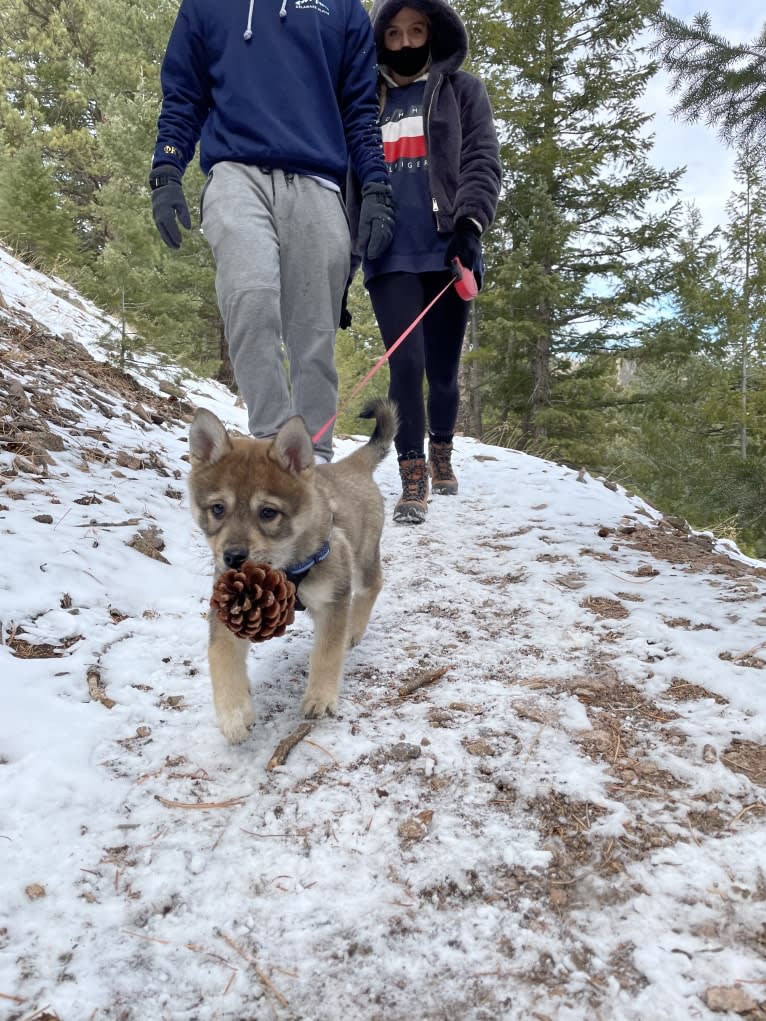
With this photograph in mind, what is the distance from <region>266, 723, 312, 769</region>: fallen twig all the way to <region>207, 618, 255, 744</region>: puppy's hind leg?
0.50 feet

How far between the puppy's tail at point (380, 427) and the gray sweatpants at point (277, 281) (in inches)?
11.5

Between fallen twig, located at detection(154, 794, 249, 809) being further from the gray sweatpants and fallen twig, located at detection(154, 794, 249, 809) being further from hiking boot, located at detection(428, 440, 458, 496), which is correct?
hiking boot, located at detection(428, 440, 458, 496)

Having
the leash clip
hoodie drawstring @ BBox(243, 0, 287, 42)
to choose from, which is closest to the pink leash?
the leash clip

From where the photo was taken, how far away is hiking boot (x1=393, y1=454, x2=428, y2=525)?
5.26m

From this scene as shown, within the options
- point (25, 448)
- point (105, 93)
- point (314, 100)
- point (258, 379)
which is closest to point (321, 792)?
point (258, 379)

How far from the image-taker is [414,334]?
5.30 m

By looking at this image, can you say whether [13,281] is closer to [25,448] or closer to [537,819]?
[25,448]

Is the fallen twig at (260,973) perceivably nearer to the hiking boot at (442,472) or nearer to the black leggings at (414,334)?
the black leggings at (414,334)

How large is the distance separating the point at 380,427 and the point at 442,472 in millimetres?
2195

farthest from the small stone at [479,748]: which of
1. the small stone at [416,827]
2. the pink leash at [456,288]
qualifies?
the pink leash at [456,288]

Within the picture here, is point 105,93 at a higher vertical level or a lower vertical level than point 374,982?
higher

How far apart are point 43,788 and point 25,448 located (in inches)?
124

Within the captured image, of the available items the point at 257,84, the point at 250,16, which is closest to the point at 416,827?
the point at 257,84

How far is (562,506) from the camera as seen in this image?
18.7 feet
